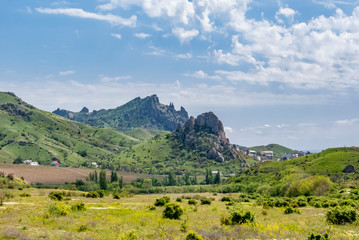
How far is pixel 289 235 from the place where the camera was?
2539 cm

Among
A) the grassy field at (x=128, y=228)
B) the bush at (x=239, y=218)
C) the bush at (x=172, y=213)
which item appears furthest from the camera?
the bush at (x=172, y=213)

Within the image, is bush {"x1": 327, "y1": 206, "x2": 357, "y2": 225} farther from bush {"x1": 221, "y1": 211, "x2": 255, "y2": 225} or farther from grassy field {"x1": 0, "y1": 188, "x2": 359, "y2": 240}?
bush {"x1": 221, "y1": 211, "x2": 255, "y2": 225}

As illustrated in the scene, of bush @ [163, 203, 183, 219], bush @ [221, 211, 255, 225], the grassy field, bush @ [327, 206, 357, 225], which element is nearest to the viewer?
the grassy field

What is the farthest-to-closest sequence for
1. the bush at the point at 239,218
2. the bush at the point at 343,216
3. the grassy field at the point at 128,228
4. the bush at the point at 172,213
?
the bush at the point at 172,213 < the bush at the point at 343,216 < the bush at the point at 239,218 < the grassy field at the point at 128,228

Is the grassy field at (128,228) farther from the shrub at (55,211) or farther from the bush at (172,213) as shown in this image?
the bush at (172,213)

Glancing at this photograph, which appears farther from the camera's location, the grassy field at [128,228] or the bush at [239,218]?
the bush at [239,218]

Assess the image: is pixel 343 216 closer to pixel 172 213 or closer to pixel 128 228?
pixel 172 213

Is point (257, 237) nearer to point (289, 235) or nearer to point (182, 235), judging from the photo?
point (289, 235)

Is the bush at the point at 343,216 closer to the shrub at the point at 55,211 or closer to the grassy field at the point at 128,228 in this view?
the grassy field at the point at 128,228

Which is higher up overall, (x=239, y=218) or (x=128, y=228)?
(x=128, y=228)

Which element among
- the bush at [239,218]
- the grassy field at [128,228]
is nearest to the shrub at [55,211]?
the grassy field at [128,228]

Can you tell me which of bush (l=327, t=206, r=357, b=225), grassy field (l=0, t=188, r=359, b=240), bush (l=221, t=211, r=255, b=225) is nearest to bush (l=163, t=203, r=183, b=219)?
grassy field (l=0, t=188, r=359, b=240)

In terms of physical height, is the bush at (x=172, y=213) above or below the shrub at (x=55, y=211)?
below

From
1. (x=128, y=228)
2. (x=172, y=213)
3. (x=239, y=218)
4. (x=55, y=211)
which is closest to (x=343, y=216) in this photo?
(x=239, y=218)
